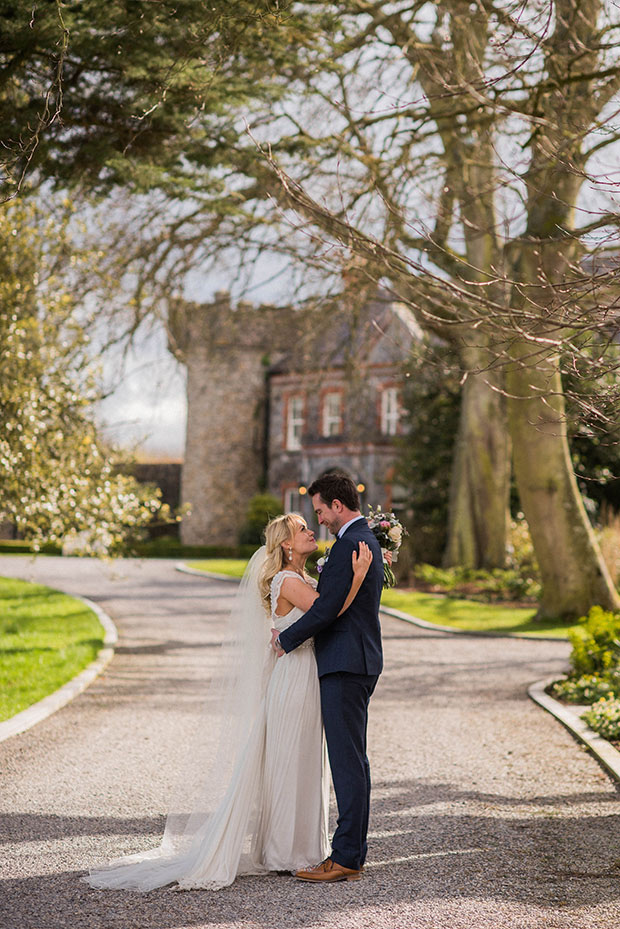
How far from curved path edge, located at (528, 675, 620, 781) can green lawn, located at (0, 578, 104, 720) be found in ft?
15.9

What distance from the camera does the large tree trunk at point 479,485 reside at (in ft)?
76.5

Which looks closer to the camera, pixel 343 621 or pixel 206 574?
pixel 343 621

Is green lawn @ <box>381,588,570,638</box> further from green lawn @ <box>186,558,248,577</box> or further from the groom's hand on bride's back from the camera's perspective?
the groom's hand on bride's back

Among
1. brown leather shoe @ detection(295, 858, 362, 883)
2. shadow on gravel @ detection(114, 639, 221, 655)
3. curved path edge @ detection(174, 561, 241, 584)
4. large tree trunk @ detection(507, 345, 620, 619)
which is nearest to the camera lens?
brown leather shoe @ detection(295, 858, 362, 883)

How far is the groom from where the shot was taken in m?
4.89

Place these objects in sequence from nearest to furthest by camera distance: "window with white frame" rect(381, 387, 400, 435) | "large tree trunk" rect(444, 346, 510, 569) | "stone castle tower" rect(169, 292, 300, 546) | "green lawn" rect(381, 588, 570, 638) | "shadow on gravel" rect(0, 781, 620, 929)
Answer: "shadow on gravel" rect(0, 781, 620, 929), "green lawn" rect(381, 588, 570, 638), "large tree trunk" rect(444, 346, 510, 569), "window with white frame" rect(381, 387, 400, 435), "stone castle tower" rect(169, 292, 300, 546)

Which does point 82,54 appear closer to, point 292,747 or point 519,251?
point 292,747

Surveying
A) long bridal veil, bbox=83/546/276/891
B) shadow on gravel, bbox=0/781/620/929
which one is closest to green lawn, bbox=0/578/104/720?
long bridal veil, bbox=83/546/276/891

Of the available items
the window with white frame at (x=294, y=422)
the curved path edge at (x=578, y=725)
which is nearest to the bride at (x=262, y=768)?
the curved path edge at (x=578, y=725)

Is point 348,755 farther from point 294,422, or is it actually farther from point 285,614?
point 294,422

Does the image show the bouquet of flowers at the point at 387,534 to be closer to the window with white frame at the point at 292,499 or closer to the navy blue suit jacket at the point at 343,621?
the navy blue suit jacket at the point at 343,621

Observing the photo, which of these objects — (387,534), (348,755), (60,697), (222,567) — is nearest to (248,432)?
(222,567)

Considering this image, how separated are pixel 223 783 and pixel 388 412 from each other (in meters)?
32.7

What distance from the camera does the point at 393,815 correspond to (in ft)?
20.3
